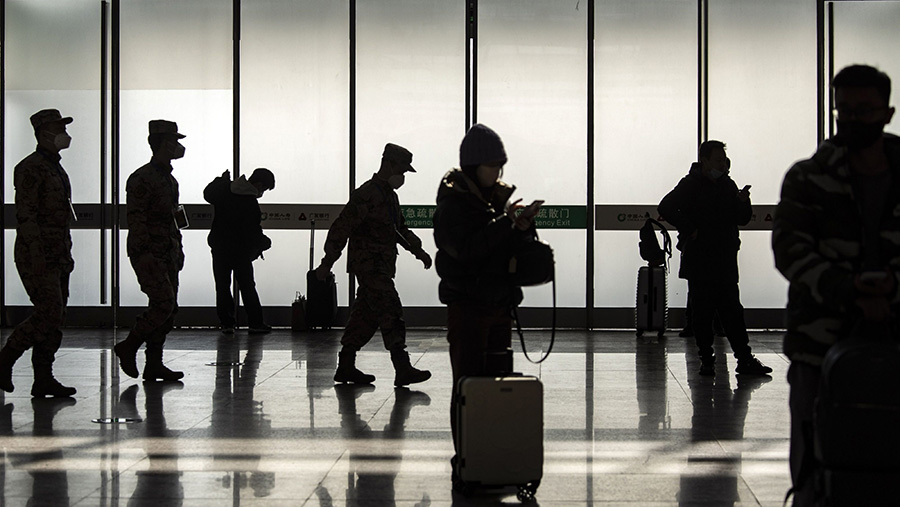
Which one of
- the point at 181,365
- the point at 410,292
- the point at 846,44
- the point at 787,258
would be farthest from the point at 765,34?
the point at 787,258

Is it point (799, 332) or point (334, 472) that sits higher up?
point (799, 332)

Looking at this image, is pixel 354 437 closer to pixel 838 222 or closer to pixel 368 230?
pixel 368 230

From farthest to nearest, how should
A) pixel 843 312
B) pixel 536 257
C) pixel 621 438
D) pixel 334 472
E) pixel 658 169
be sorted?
pixel 658 169 → pixel 621 438 → pixel 334 472 → pixel 536 257 → pixel 843 312

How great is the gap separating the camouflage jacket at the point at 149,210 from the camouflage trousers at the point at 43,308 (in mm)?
737

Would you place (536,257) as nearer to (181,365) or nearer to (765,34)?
(181,365)

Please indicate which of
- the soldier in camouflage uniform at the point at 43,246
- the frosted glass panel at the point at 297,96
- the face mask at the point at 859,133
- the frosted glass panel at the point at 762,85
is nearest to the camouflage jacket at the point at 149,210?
the soldier in camouflage uniform at the point at 43,246

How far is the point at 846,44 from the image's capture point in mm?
14188

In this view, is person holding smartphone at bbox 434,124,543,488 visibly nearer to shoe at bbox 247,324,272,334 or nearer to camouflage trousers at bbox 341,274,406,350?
camouflage trousers at bbox 341,274,406,350

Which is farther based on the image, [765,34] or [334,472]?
[765,34]

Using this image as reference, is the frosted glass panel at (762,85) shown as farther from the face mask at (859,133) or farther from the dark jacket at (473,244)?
the face mask at (859,133)

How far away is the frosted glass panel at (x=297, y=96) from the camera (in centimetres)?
1435

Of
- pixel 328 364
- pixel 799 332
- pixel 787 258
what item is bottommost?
pixel 328 364

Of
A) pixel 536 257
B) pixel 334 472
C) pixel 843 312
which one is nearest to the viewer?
pixel 843 312

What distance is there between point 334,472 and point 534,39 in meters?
9.60
